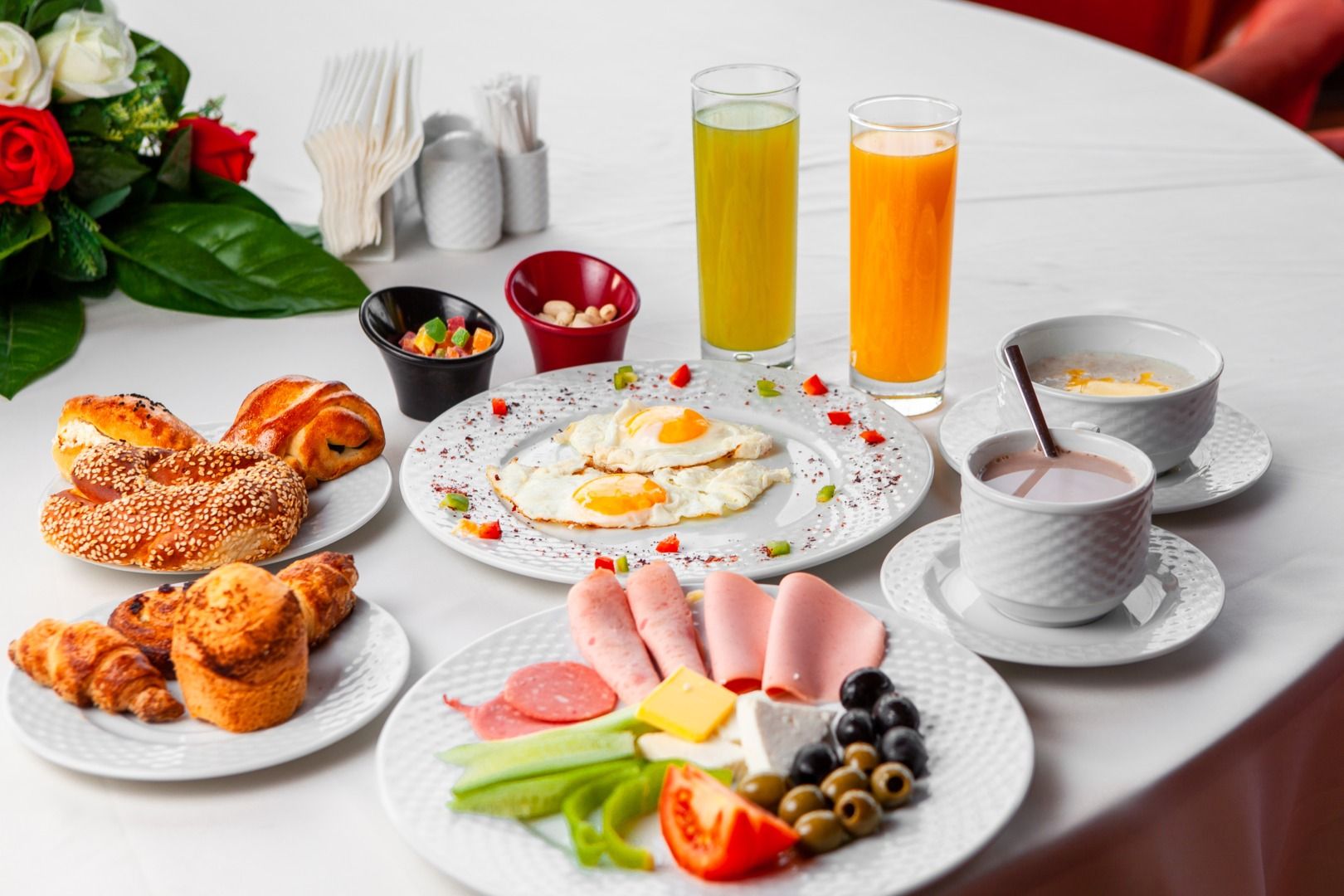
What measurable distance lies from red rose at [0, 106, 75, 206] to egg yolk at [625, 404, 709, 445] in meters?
0.98

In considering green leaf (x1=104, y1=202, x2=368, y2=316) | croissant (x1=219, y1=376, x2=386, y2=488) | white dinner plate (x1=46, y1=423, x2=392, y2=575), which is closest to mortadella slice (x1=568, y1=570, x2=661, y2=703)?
white dinner plate (x1=46, y1=423, x2=392, y2=575)

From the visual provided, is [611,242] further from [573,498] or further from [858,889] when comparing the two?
[858,889]

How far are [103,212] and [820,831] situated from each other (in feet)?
5.33

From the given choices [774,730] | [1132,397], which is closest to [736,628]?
[774,730]

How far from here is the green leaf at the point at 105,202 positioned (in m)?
2.08

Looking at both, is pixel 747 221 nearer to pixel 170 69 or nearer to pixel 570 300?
pixel 570 300

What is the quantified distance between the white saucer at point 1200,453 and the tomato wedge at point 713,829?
621mm

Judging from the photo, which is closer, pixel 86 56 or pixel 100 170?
pixel 86 56

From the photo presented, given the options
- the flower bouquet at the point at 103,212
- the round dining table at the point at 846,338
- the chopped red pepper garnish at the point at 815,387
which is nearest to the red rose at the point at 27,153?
the flower bouquet at the point at 103,212

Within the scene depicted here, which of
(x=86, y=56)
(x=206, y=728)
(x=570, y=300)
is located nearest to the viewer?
(x=206, y=728)

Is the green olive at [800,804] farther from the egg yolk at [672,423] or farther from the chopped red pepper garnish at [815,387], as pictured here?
the chopped red pepper garnish at [815,387]

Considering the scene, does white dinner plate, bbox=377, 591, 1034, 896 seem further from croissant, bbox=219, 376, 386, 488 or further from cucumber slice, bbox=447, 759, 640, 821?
croissant, bbox=219, 376, 386, 488

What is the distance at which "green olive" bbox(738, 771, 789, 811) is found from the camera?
0.99m

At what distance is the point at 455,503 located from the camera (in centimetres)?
147
